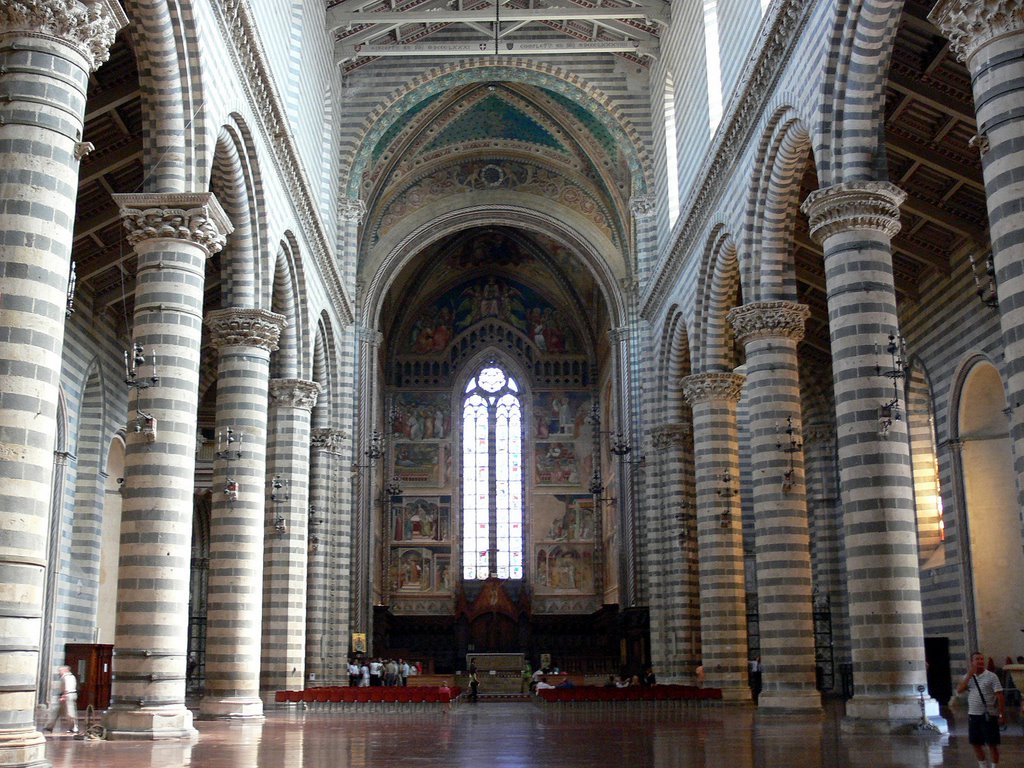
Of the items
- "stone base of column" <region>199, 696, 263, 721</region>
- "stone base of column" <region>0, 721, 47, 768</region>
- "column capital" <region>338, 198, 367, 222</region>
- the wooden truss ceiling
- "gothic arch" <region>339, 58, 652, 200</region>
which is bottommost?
"stone base of column" <region>199, 696, 263, 721</region>

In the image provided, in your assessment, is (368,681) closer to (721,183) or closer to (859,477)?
(721,183)

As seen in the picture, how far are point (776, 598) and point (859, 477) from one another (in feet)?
18.1

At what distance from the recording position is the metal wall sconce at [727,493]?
28.5 m

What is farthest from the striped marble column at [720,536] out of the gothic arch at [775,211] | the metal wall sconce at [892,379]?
the metal wall sconce at [892,379]

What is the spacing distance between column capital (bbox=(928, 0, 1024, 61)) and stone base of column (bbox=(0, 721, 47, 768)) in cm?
1191

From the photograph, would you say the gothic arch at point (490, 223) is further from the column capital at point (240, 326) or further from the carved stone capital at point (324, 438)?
the column capital at point (240, 326)

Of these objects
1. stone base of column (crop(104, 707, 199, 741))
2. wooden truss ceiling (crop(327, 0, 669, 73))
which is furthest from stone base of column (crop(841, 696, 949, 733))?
wooden truss ceiling (crop(327, 0, 669, 73))

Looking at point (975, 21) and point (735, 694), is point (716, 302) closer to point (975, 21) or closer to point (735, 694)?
point (735, 694)

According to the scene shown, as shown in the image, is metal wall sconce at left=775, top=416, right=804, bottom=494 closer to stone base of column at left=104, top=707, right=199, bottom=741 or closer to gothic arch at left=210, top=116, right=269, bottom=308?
gothic arch at left=210, top=116, right=269, bottom=308

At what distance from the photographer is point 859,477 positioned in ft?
55.5

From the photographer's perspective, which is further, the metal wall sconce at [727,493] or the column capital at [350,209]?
the column capital at [350,209]

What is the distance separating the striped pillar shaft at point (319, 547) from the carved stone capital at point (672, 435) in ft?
30.2

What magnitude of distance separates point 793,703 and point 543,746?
8.14 m

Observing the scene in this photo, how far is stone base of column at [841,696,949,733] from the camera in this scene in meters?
16.1
